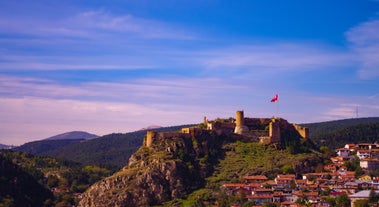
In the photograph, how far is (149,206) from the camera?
78000 millimetres

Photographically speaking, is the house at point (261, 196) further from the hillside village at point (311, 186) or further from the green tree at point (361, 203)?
the green tree at point (361, 203)

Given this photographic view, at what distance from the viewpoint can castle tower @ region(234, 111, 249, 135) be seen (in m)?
94.6

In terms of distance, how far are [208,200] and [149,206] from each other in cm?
744

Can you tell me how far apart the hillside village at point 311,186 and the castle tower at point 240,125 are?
13.2m

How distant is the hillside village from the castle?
9.84m

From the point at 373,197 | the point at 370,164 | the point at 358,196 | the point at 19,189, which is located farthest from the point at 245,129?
the point at 19,189

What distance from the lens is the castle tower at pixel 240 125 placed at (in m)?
94.6

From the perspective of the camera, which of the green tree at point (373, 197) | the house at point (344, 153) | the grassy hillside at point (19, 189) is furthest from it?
the grassy hillside at point (19, 189)

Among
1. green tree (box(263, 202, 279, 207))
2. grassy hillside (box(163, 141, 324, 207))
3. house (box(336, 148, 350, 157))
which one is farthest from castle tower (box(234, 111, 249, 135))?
green tree (box(263, 202, 279, 207))

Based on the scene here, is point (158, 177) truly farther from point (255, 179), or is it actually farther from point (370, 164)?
point (370, 164)

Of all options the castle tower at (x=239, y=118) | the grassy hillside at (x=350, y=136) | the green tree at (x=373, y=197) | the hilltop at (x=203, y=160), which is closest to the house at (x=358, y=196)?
the green tree at (x=373, y=197)

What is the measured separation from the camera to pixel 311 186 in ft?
253

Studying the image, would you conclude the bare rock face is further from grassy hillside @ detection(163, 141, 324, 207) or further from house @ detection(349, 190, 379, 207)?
house @ detection(349, 190, 379, 207)

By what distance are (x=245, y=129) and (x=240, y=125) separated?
1.23m
